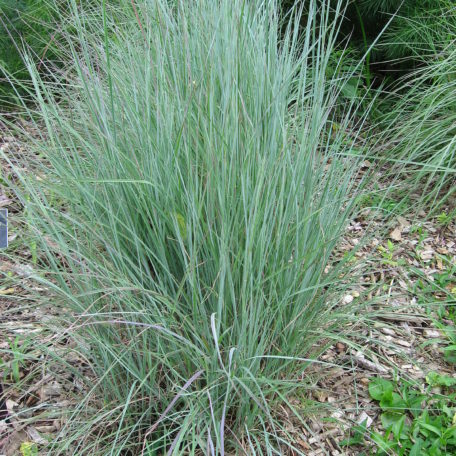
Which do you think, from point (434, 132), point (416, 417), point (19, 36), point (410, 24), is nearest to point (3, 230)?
point (416, 417)

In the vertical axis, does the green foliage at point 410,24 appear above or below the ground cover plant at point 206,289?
above

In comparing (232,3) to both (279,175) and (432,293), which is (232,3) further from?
(432,293)

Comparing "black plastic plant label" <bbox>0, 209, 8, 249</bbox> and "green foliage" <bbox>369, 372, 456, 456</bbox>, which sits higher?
"black plastic plant label" <bbox>0, 209, 8, 249</bbox>

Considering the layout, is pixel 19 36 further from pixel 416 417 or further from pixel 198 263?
pixel 416 417

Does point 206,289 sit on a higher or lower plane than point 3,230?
lower

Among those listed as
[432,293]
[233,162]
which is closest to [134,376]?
[233,162]

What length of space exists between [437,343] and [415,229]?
727mm

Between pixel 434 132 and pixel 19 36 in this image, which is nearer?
pixel 434 132

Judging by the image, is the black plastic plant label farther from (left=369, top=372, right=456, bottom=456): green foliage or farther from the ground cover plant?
(left=369, top=372, right=456, bottom=456): green foliage

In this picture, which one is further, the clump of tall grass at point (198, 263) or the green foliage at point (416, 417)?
the green foliage at point (416, 417)

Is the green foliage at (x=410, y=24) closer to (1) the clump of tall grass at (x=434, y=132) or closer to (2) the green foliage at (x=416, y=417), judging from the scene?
(1) the clump of tall grass at (x=434, y=132)

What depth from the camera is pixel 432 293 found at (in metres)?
2.53

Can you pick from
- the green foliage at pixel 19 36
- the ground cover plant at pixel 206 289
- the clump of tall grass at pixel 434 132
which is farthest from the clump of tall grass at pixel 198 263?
the green foliage at pixel 19 36

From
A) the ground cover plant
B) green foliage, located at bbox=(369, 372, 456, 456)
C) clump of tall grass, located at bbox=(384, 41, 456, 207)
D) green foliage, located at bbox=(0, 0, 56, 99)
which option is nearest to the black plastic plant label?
the ground cover plant
